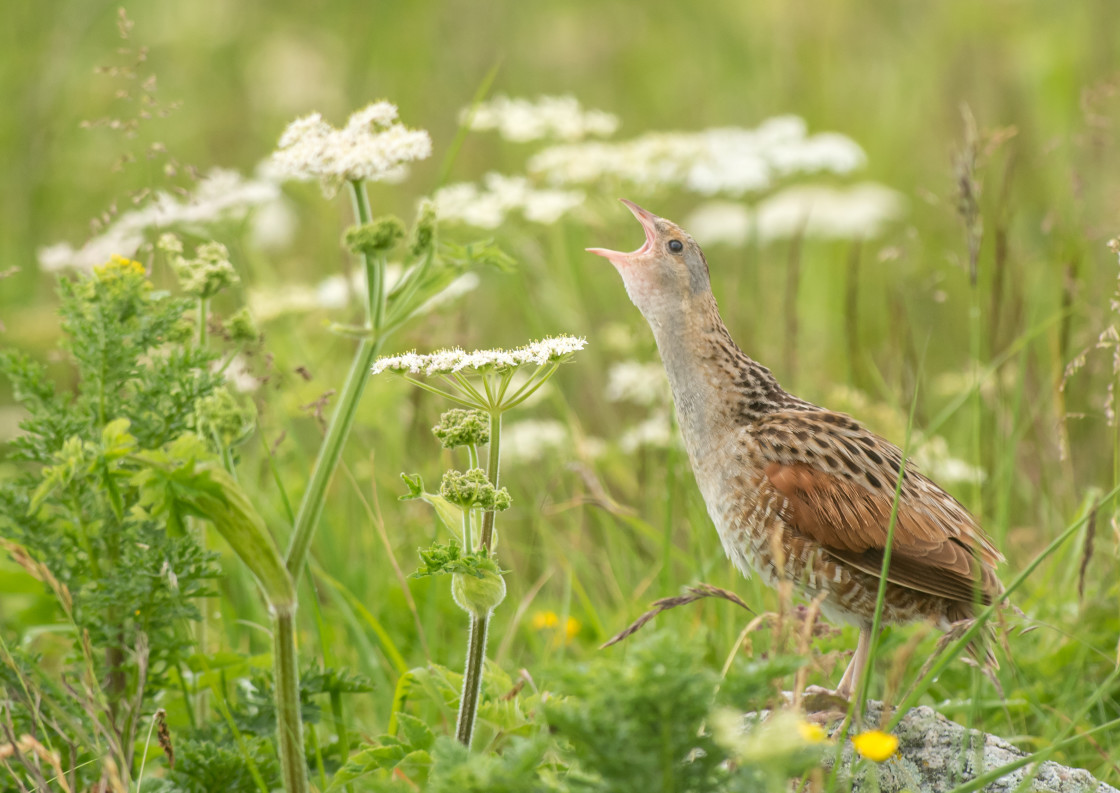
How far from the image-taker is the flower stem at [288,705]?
7.23 feet

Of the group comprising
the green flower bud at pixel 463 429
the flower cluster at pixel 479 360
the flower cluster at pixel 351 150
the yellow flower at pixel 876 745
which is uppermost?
the flower cluster at pixel 351 150

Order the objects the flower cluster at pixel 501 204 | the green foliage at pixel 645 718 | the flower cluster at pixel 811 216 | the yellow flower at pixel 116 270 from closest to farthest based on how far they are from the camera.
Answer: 1. the green foliage at pixel 645 718
2. the yellow flower at pixel 116 270
3. the flower cluster at pixel 501 204
4. the flower cluster at pixel 811 216

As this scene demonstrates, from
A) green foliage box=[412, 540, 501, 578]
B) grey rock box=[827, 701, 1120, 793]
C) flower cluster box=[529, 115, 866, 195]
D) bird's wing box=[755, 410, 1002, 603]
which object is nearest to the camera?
green foliage box=[412, 540, 501, 578]

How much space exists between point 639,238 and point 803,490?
3319 mm

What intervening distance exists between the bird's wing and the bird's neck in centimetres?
12

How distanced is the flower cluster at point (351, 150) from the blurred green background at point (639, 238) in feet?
3.61

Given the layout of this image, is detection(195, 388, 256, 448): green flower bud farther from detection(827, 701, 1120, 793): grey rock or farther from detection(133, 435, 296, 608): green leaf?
detection(827, 701, 1120, 793): grey rock

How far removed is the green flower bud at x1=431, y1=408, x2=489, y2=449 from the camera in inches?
89.3

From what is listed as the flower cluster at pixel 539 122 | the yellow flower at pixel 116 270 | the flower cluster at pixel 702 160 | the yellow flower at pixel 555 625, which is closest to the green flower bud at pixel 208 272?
the yellow flower at pixel 116 270

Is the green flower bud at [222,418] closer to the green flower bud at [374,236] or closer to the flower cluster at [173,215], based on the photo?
the green flower bud at [374,236]

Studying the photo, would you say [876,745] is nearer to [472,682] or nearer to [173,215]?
[472,682]

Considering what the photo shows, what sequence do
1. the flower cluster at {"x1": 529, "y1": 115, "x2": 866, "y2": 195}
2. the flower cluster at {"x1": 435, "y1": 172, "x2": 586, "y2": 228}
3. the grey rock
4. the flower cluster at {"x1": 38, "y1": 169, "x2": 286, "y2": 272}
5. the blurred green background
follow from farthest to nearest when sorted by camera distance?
1. the flower cluster at {"x1": 529, "y1": 115, "x2": 866, "y2": 195}
2. the flower cluster at {"x1": 435, "y1": 172, "x2": 586, "y2": 228}
3. the flower cluster at {"x1": 38, "y1": 169, "x2": 286, "y2": 272}
4. the blurred green background
5. the grey rock

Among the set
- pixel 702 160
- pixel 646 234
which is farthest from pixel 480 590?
pixel 702 160

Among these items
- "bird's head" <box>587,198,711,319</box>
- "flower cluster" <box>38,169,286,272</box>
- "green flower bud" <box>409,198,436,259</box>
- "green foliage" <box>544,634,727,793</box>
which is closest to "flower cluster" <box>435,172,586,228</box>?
"flower cluster" <box>38,169,286,272</box>
